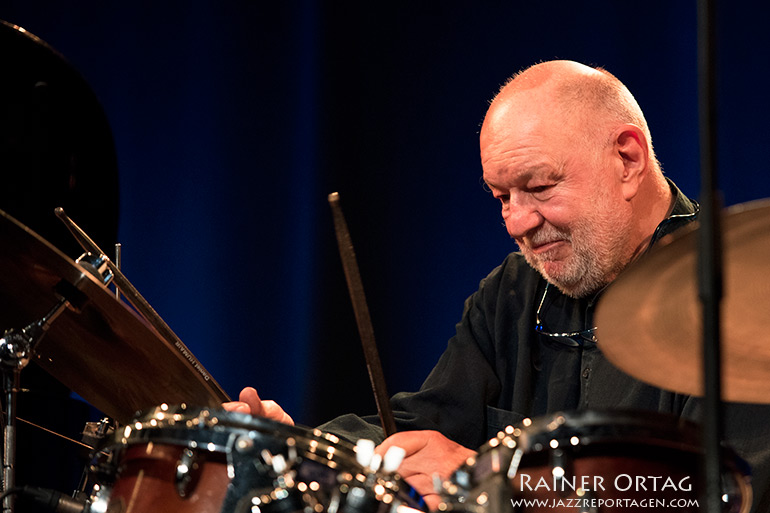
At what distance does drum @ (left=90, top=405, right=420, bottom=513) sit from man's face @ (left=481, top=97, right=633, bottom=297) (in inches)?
36.1

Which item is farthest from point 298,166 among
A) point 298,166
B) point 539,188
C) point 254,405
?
point 254,405

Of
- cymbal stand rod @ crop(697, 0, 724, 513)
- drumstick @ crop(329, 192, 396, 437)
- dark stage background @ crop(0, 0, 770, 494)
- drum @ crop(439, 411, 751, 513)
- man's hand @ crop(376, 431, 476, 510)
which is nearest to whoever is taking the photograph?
cymbal stand rod @ crop(697, 0, 724, 513)

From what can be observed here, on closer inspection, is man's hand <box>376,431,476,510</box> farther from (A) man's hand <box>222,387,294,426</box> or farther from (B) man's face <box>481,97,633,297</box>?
(B) man's face <box>481,97,633,297</box>

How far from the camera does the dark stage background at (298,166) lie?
8.50ft

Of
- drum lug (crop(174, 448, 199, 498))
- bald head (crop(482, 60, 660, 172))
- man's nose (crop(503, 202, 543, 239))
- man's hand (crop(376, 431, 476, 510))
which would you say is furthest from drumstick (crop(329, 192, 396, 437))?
bald head (crop(482, 60, 660, 172))

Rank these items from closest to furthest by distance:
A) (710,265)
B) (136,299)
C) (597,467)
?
1. (710,265)
2. (597,467)
3. (136,299)

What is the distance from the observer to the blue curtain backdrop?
259cm

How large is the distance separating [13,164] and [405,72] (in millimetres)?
1085

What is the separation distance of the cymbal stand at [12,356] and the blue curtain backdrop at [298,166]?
1.13 m

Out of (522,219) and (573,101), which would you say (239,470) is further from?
(573,101)

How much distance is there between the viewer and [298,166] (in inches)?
107

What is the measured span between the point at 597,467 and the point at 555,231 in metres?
0.94

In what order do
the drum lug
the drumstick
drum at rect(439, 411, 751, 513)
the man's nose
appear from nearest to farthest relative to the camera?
1. drum at rect(439, 411, 751, 513)
2. the drum lug
3. the drumstick
4. the man's nose

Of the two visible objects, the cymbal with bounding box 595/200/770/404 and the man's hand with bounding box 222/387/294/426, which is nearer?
the cymbal with bounding box 595/200/770/404
